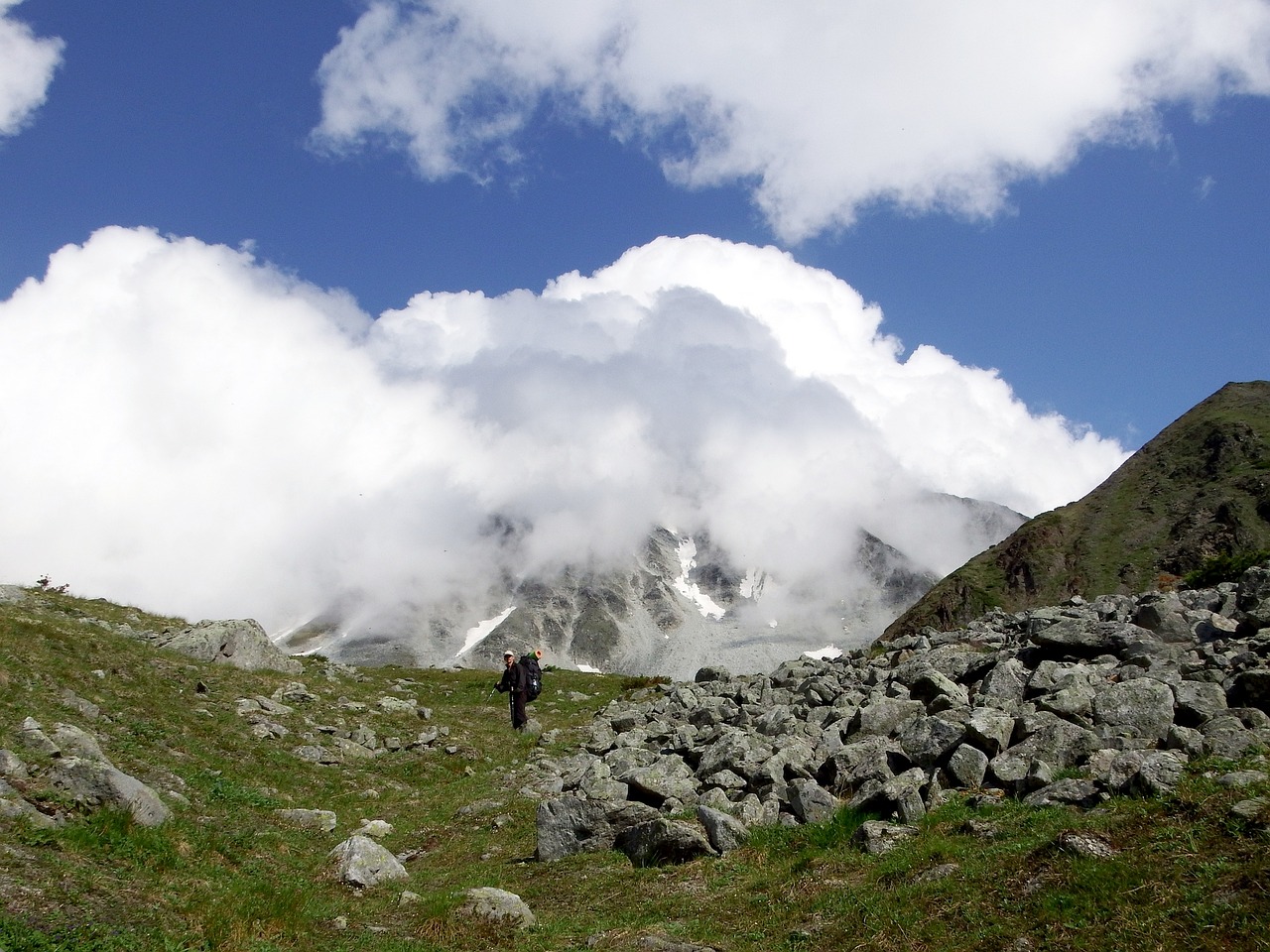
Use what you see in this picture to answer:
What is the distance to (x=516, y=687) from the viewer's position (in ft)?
122

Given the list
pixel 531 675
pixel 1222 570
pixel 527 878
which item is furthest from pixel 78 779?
pixel 1222 570

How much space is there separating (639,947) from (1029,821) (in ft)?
23.1

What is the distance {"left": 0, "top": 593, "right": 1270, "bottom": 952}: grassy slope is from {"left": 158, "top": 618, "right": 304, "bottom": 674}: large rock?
37.8 feet

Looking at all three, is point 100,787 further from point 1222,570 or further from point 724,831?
point 1222,570

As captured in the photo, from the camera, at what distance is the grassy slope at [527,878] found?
10.2 meters

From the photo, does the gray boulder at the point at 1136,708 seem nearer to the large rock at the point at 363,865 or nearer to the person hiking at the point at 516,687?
the large rock at the point at 363,865

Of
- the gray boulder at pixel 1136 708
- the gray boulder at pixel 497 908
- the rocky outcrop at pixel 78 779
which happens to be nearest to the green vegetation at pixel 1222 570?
the gray boulder at pixel 1136 708

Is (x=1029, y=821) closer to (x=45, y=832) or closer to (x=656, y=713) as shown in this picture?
(x=45, y=832)

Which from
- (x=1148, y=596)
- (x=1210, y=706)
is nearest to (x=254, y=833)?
(x=1210, y=706)

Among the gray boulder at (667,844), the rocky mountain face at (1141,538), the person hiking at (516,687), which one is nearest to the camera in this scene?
the gray boulder at (667,844)

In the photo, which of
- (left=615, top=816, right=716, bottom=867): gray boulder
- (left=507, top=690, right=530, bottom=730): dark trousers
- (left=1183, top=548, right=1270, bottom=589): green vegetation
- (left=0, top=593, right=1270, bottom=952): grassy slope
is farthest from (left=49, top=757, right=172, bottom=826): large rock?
(left=1183, top=548, right=1270, bottom=589): green vegetation

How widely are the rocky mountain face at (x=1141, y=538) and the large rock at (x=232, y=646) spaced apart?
142m

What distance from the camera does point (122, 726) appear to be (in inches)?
838

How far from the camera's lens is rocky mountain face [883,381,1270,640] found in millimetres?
158500
